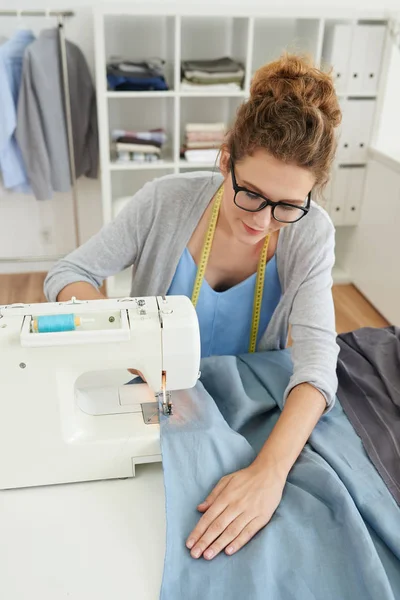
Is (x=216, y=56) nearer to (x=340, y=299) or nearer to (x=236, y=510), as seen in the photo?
(x=340, y=299)

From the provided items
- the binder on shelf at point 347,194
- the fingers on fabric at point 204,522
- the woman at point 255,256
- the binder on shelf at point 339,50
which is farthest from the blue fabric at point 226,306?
the binder on shelf at point 347,194

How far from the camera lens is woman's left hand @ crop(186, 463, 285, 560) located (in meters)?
0.82

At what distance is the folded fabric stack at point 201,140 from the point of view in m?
2.94

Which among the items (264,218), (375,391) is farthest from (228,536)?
(264,218)

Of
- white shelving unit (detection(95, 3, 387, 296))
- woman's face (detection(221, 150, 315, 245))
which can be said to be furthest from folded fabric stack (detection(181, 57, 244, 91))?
woman's face (detection(221, 150, 315, 245))

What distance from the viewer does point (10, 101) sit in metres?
2.68

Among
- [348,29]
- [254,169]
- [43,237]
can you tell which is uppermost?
[348,29]

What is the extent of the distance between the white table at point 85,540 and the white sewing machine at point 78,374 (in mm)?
31

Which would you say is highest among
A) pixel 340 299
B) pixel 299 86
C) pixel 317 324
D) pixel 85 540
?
pixel 299 86

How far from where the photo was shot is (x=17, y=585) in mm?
768

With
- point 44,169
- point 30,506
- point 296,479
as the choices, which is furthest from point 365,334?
point 44,169

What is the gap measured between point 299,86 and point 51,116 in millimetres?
2065

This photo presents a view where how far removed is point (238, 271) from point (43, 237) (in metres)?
2.32

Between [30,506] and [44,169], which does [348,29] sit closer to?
[44,169]
